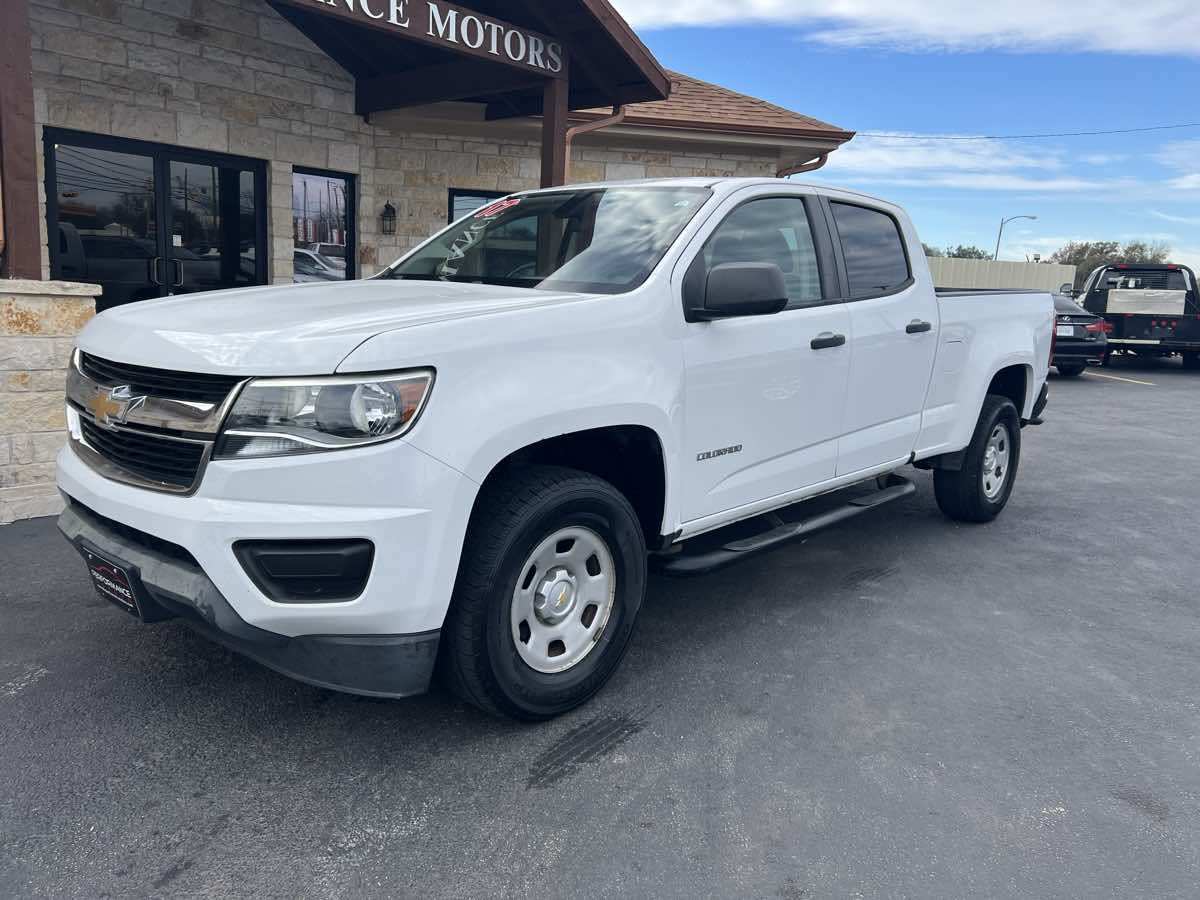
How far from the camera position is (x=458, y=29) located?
784 cm

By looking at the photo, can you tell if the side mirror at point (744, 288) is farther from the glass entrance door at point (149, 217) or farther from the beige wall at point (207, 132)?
the glass entrance door at point (149, 217)

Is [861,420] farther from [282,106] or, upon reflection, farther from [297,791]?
[282,106]

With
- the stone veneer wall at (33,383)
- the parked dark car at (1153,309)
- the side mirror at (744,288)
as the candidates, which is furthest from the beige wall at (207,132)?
the parked dark car at (1153,309)

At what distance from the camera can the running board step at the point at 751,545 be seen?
3.87m

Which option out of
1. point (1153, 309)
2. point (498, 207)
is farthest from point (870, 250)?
point (1153, 309)

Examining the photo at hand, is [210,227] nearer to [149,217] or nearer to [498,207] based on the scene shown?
[149,217]

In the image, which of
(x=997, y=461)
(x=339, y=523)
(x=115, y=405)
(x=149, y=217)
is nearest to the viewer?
(x=339, y=523)

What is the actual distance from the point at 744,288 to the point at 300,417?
1738 mm

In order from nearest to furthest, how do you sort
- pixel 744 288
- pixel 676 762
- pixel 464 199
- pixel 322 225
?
pixel 676 762, pixel 744 288, pixel 322 225, pixel 464 199

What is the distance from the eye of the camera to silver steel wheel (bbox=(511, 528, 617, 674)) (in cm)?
324

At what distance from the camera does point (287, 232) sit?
10141 mm

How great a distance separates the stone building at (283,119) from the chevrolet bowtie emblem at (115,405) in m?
4.70

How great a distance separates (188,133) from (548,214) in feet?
21.0

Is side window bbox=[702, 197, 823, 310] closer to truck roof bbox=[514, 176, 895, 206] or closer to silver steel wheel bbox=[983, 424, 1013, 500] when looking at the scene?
truck roof bbox=[514, 176, 895, 206]
